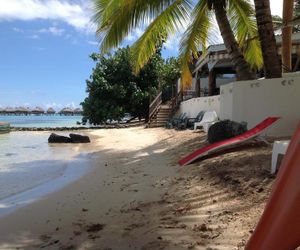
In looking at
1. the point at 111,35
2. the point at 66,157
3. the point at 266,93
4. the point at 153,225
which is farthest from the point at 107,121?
the point at 153,225

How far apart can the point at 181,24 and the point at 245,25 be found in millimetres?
2282

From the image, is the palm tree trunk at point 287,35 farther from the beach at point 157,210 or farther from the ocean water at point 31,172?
the ocean water at point 31,172

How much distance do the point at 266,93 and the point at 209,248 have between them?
6677 millimetres

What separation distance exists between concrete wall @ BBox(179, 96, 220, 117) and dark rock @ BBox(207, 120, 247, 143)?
5.71 m

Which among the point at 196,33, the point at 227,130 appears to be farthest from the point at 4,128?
the point at 227,130

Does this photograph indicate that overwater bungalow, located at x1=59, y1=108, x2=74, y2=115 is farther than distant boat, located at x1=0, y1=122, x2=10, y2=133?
Yes

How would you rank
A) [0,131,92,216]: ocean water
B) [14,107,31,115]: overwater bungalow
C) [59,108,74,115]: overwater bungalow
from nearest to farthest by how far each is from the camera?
[0,131,92,216]: ocean water → [14,107,31,115]: overwater bungalow → [59,108,74,115]: overwater bungalow

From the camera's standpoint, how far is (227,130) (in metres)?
9.76

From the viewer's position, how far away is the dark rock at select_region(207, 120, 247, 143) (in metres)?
9.62

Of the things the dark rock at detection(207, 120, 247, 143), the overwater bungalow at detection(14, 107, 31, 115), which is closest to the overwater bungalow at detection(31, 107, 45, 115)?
the overwater bungalow at detection(14, 107, 31, 115)

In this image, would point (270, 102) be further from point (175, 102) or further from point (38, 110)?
point (38, 110)

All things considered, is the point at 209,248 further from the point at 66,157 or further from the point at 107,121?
the point at 107,121

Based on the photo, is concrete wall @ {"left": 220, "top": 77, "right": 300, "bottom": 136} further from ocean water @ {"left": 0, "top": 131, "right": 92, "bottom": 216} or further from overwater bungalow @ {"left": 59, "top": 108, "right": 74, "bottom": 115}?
overwater bungalow @ {"left": 59, "top": 108, "right": 74, "bottom": 115}

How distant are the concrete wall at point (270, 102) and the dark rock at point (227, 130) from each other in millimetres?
555
